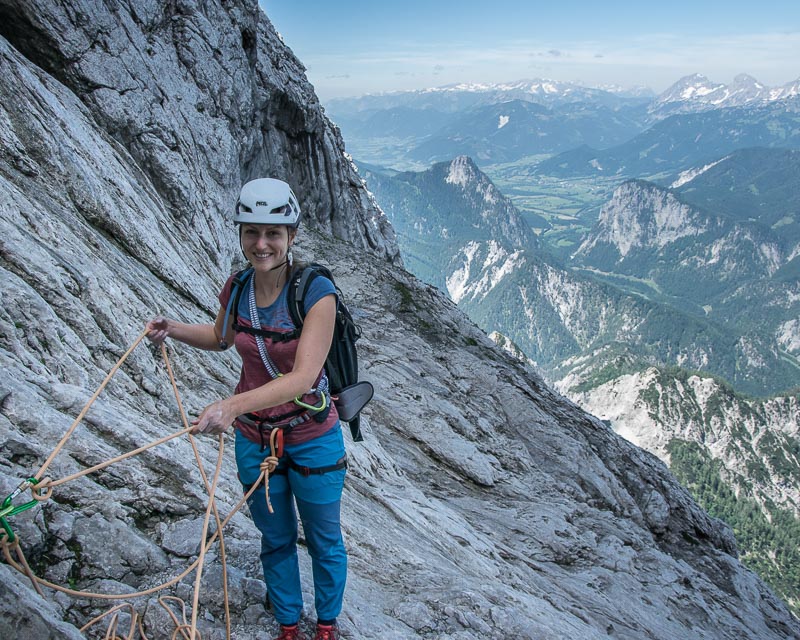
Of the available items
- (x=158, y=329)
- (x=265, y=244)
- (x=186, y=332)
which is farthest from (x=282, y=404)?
(x=158, y=329)

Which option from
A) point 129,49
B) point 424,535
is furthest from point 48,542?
point 129,49

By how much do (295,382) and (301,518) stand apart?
1.79m

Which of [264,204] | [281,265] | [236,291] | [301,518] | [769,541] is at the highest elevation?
[264,204]

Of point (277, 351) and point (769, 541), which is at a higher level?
point (277, 351)

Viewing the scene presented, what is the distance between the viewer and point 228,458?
33.7ft

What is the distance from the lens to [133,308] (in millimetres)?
11539

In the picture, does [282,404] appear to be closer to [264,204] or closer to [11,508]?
[264,204]

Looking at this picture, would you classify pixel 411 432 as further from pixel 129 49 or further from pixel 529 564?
pixel 129 49

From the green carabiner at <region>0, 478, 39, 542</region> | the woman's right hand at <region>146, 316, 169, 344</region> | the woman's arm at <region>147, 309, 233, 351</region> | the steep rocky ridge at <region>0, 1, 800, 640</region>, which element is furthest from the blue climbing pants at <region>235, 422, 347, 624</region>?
the green carabiner at <region>0, 478, 39, 542</region>

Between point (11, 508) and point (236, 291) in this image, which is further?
point (236, 291)

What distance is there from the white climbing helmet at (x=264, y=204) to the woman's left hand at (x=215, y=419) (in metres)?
1.77

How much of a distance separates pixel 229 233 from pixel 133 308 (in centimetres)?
1556

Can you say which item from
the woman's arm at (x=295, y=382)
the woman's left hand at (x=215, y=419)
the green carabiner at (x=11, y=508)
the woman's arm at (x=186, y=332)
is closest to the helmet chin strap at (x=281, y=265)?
the woman's arm at (x=295, y=382)

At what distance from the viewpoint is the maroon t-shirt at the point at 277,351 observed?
5477mm
